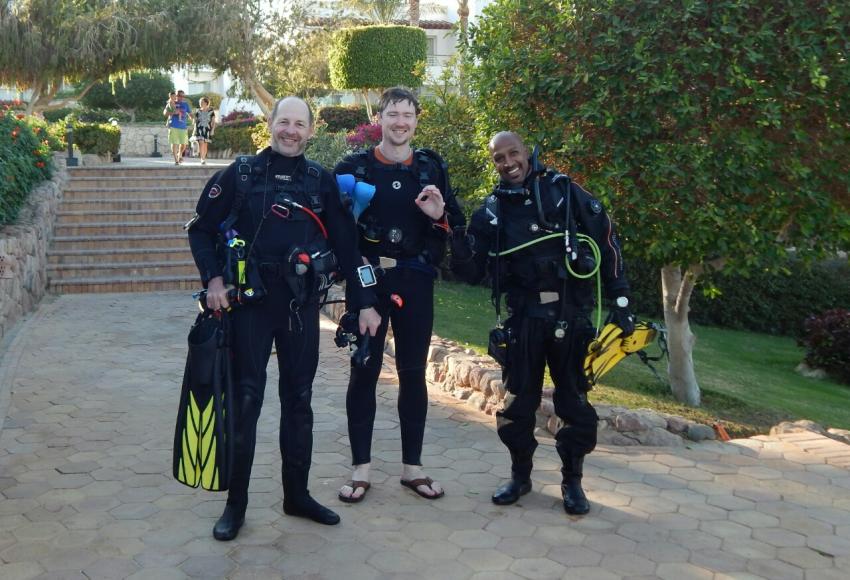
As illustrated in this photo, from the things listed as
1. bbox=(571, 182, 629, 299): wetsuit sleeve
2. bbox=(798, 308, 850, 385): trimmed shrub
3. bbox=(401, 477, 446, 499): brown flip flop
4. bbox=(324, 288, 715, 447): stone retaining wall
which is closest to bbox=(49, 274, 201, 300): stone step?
bbox=(324, 288, 715, 447): stone retaining wall

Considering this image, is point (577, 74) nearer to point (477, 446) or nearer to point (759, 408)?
point (477, 446)

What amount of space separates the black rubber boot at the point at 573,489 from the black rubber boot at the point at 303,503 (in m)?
1.18

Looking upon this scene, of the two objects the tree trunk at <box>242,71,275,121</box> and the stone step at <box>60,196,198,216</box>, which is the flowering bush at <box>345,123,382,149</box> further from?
the tree trunk at <box>242,71,275,121</box>

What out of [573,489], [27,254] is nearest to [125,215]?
[27,254]

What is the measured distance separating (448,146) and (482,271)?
234 inches

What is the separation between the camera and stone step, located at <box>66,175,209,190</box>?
48.0ft

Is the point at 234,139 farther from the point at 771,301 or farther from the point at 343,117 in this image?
→ the point at 771,301

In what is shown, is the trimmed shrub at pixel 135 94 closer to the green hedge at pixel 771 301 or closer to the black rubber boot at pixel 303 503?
the green hedge at pixel 771 301

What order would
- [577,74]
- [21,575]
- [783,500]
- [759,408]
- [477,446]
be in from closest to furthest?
[21,575], [783,500], [477,446], [577,74], [759,408]

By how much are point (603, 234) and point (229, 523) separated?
2.31 meters

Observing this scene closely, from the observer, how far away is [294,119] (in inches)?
165

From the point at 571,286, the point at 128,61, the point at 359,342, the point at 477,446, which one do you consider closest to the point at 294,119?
the point at 359,342

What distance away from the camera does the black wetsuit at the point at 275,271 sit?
4.18 metres

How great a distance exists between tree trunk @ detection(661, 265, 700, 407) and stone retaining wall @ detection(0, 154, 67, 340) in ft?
20.6
